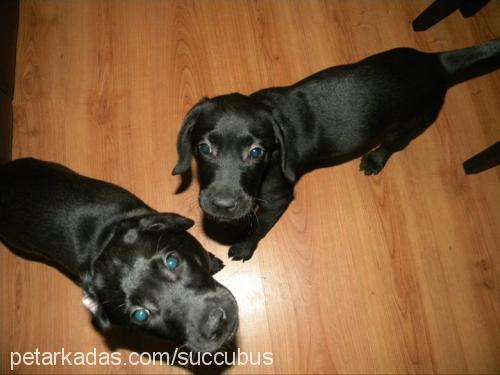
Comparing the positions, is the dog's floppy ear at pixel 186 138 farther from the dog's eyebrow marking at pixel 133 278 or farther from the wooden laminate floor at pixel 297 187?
the dog's eyebrow marking at pixel 133 278

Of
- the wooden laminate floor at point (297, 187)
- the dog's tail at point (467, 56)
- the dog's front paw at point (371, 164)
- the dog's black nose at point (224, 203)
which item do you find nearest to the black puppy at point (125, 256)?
the dog's black nose at point (224, 203)

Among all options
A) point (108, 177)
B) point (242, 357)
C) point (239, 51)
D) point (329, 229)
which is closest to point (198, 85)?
point (239, 51)

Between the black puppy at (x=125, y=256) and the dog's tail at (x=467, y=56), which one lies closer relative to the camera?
the black puppy at (x=125, y=256)

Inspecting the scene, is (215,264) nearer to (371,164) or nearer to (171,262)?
(171,262)

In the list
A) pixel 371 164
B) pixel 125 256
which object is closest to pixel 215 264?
pixel 125 256

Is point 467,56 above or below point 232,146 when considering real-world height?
above

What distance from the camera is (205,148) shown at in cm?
241

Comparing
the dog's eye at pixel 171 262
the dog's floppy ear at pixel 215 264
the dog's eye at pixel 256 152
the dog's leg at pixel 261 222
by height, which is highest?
the dog's eye at pixel 256 152

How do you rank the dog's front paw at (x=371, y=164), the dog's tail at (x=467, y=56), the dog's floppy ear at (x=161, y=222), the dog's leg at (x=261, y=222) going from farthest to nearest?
the dog's front paw at (x=371, y=164) < the dog's leg at (x=261, y=222) < the dog's tail at (x=467, y=56) < the dog's floppy ear at (x=161, y=222)

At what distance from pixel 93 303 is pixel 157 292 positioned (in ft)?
1.15

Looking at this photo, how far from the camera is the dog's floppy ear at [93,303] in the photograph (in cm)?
206

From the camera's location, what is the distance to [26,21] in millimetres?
3764

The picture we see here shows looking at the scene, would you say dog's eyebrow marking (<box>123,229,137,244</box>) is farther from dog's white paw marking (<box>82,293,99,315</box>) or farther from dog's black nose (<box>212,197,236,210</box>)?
dog's black nose (<box>212,197,236,210</box>)

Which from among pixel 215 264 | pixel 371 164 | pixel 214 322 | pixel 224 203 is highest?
pixel 224 203
